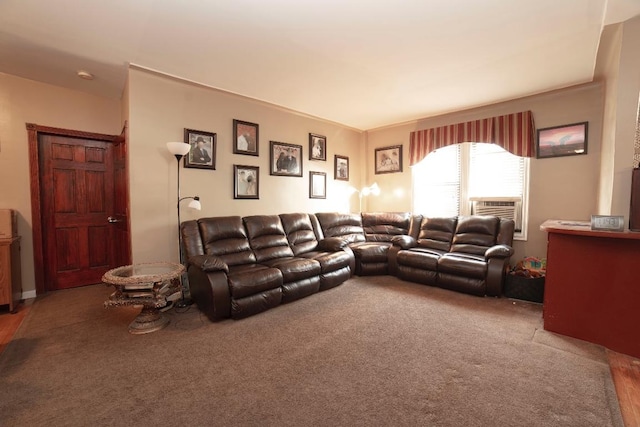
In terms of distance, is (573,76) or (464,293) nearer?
(573,76)

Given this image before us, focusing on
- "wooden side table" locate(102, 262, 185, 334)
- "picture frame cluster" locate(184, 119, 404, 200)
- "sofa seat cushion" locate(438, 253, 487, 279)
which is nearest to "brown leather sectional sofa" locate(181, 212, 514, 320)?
"sofa seat cushion" locate(438, 253, 487, 279)

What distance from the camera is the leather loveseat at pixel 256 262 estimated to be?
279cm

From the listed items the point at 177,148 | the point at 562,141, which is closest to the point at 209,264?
the point at 177,148

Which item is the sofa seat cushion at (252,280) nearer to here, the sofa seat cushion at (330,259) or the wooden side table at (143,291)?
the wooden side table at (143,291)

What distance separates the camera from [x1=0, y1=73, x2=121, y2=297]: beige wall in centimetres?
336

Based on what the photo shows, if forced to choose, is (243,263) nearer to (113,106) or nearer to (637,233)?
(113,106)

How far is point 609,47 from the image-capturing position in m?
2.75

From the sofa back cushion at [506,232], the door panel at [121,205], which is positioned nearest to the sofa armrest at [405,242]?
the sofa back cushion at [506,232]

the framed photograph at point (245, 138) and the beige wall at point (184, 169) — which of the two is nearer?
the beige wall at point (184, 169)

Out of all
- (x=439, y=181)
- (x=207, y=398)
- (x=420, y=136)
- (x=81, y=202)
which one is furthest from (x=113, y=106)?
(x=439, y=181)

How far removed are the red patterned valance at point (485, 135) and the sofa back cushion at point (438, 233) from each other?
1291 mm

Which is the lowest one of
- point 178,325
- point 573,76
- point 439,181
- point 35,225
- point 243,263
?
point 178,325

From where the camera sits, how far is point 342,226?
5.01m

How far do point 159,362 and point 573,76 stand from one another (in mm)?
5361
